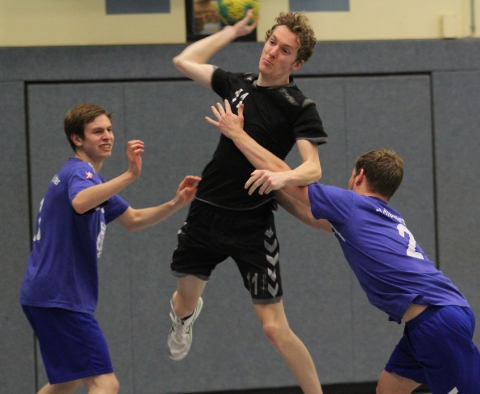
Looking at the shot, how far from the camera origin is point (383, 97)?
5.60 m

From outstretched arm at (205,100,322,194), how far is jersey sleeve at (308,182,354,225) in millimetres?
102

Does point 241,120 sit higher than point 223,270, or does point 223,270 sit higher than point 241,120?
point 241,120

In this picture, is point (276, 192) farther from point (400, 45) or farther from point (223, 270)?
point (400, 45)

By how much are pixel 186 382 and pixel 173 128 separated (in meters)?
1.87

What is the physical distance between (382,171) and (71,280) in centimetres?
157

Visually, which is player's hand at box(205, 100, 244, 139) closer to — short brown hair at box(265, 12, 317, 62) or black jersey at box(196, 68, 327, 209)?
black jersey at box(196, 68, 327, 209)

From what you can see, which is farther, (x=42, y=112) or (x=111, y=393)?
(x=42, y=112)

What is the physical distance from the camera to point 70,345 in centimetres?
355

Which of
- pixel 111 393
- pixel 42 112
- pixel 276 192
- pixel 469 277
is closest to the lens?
pixel 111 393

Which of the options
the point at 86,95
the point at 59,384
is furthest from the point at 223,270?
the point at 59,384

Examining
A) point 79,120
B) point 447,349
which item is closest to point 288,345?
point 447,349

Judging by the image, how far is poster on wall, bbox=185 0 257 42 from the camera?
5.42 m

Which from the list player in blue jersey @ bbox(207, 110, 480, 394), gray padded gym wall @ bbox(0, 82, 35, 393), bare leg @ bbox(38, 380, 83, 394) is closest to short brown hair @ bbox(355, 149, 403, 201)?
player in blue jersey @ bbox(207, 110, 480, 394)

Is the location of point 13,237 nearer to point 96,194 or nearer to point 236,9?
point 96,194
